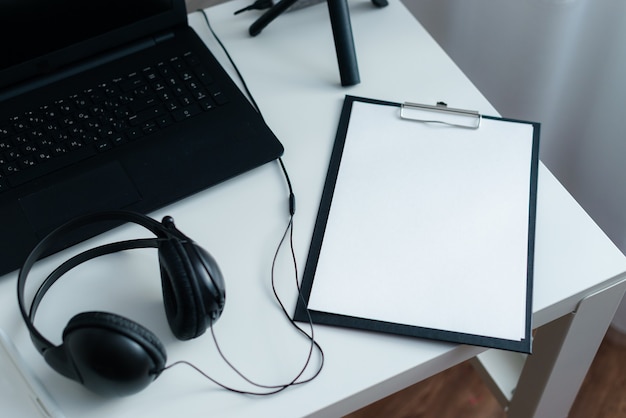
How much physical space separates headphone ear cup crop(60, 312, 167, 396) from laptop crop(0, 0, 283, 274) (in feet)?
0.59

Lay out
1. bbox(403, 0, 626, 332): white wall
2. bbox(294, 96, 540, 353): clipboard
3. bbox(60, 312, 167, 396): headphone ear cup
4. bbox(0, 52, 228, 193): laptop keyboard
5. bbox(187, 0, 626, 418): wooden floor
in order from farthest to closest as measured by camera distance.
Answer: bbox(187, 0, 626, 418): wooden floor < bbox(403, 0, 626, 332): white wall < bbox(0, 52, 228, 193): laptop keyboard < bbox(294, 96, 540, 353): clipboard < bbox(60, 312, 167, 396): headphone ear cup

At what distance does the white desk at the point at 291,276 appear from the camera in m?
0.63

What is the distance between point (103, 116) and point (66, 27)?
112mm

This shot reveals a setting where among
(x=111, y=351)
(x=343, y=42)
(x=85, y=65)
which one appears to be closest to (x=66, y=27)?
(x=85, y=65)

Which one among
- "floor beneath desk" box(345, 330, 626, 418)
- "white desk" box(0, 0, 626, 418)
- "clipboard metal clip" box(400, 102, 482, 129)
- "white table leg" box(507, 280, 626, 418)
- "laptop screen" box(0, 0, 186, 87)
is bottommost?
"floor beneath desk" box(345, 330, 626, 418)

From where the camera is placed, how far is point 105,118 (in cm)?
80

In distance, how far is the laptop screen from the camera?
78cm

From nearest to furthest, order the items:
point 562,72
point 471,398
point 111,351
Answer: point 111,351, point 562,72, point 471,398

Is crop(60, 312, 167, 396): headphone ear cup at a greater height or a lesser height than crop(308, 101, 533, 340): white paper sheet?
greater

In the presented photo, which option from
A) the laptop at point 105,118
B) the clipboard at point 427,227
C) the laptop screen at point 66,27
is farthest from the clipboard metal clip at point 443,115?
the laptop screen at point 66,27

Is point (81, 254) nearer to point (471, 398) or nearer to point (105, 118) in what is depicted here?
point (105, 118)

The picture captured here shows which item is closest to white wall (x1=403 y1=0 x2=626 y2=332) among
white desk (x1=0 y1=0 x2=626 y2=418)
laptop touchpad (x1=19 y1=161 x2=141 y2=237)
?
white desk (x1=0 y1=0 x2=626 y2=418)

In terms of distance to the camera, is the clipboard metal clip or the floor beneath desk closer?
the clipboard metal clip

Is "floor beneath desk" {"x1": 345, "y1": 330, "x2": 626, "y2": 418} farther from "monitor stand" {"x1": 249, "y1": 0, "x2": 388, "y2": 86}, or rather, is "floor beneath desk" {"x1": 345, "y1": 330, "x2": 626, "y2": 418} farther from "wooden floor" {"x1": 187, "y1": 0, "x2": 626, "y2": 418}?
"monitor stand" {"x1": 249, "y1": 0, "x2": 388, "y2": 86}
